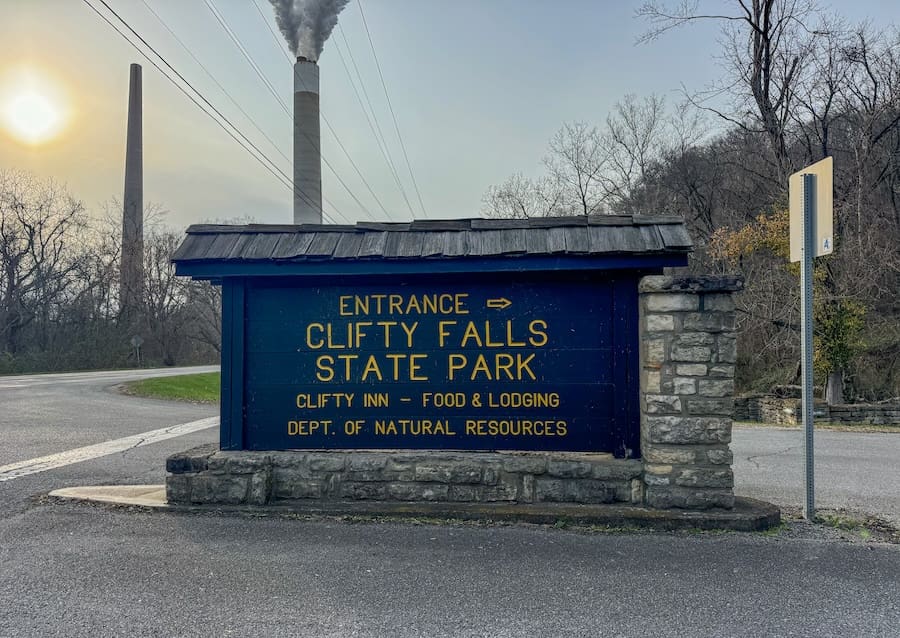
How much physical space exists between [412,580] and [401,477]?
54.5 inches

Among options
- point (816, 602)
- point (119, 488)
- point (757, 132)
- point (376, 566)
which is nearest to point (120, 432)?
point (119, 488)

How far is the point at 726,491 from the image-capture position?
15.4 ft

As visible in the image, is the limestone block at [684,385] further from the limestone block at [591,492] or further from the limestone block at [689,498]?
the limestone block at [591,492]

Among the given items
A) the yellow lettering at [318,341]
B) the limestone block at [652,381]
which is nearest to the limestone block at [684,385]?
the limestone block at [652,381]

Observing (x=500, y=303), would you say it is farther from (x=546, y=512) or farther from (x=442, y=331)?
(x=546, y=512)

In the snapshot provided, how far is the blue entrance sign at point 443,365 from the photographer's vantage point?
5051 mm

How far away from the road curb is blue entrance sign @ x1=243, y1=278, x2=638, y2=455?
0.52 m

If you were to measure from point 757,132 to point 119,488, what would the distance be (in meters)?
21.8

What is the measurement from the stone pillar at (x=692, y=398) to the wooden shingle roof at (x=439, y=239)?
45 centimetres

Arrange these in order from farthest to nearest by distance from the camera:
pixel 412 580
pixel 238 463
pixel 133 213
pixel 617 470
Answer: pixel 133 213 < pixel 238 463 < pixel 617 470 < pixel 412 580

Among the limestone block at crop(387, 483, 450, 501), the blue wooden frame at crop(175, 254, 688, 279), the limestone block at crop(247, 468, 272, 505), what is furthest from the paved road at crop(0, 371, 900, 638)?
the blue wooden frame at crop(175, 254, 688, 279)

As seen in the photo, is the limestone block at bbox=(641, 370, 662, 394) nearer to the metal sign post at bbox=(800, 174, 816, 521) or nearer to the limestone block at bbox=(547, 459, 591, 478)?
the limestone block at bbox=(547, 459, 591, 478)

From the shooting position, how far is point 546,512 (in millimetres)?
4703

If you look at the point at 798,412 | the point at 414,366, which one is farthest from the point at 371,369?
the point at 798,412
